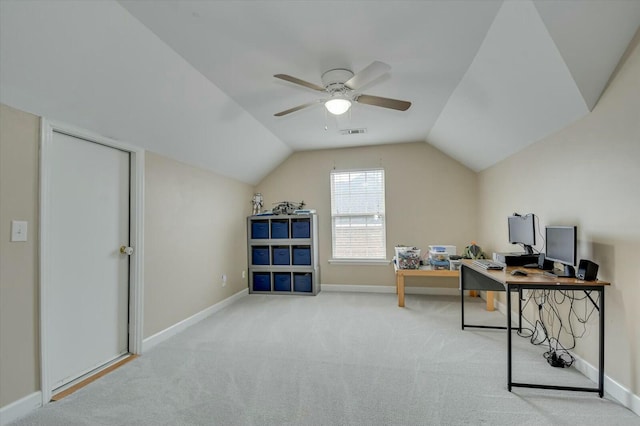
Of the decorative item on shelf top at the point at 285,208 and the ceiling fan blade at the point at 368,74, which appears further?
the decorative item on shelf top at the point at 285,208

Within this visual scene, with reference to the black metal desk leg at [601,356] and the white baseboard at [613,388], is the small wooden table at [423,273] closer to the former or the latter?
the white baseboard at [613,388]

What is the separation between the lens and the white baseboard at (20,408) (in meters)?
1.78

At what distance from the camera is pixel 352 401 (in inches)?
78.5

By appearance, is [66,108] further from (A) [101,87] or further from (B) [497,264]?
(B) [497,264]

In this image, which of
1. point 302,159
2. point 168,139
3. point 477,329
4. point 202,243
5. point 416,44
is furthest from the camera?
point 302,159

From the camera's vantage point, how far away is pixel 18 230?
1.89 m

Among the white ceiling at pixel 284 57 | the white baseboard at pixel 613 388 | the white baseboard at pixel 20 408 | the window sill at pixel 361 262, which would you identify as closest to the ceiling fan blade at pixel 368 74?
the white ceiling at pixel 284 57

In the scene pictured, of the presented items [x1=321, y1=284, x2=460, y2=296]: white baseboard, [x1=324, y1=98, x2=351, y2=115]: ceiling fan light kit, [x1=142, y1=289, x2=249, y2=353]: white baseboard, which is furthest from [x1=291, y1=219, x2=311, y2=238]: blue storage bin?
[x1=324, y1=98, x2=351, y2=115]: ceiling fan light kit

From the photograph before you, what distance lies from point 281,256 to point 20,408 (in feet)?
10.9

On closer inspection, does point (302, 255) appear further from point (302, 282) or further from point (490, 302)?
point (490, 302)

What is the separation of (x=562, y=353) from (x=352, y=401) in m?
1.91

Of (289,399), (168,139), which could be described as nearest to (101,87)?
(168,139)

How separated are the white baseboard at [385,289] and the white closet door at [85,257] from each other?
122 inches

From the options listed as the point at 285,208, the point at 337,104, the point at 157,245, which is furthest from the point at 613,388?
the point at 285,208
